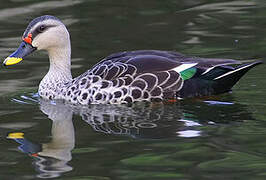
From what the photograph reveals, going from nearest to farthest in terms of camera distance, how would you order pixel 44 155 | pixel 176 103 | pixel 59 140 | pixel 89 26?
1. pixel 44 155
2. pixel 59 140
3. pixel 176 103
4. pixel 89 26

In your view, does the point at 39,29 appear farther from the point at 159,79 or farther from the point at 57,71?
the point at 159,79

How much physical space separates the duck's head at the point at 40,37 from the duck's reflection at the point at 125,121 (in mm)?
772

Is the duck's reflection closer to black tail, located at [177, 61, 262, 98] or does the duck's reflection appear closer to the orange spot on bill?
black tail, located at [177, 61, 262, 98]

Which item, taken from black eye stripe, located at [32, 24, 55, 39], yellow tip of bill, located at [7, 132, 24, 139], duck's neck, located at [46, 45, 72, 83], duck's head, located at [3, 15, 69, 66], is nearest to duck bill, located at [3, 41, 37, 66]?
duck's head, located at [3, 15, 69, 66]

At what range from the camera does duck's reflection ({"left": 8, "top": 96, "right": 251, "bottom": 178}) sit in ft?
27.5

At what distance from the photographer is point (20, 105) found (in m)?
10.7

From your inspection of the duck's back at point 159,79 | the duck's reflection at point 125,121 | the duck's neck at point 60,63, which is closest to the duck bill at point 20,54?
the duck's neck at point 60,63

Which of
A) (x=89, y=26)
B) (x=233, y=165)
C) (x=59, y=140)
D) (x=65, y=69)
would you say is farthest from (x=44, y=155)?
(x=89, y=26)

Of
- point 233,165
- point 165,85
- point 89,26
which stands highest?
point 89,26

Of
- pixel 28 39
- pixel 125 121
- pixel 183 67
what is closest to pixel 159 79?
pixel 183 67

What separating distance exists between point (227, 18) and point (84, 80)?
5.22 m

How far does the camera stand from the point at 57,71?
37.7ft

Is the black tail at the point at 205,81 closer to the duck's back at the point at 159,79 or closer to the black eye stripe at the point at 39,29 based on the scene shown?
the duck's back at the point at 159,79

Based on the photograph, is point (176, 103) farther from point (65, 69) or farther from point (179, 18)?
point (179, 18)
